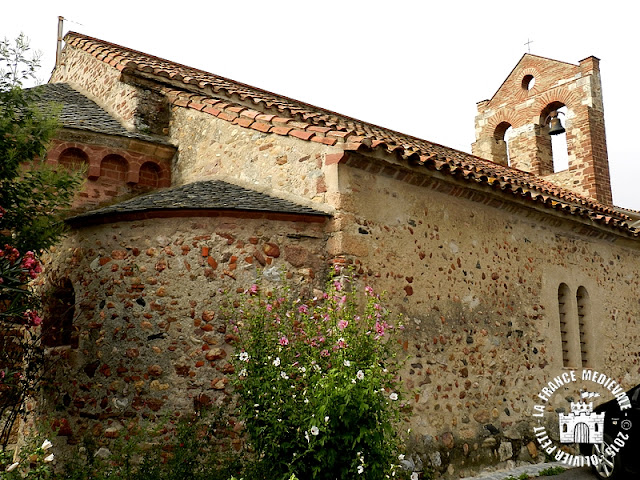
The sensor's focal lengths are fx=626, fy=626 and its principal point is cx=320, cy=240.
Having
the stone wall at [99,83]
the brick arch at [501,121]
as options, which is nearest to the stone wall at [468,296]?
the stone wall at [99,83]

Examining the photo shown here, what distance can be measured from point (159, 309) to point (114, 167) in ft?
9.95

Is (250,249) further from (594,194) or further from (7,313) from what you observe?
(594,194)

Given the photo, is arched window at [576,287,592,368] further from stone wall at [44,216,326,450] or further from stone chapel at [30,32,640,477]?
stone wall at [44,216,326,450]

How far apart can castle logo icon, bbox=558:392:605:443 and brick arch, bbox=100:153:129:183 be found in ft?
23.6

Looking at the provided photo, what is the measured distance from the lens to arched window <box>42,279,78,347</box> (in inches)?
294

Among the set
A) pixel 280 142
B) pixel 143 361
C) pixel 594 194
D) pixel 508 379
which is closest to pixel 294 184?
pixel 280 142

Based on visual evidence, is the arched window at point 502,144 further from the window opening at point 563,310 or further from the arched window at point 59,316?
the arched window at point 59,316

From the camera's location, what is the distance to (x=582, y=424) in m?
8.88

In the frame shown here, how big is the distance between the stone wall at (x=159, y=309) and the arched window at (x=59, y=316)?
0.22 m

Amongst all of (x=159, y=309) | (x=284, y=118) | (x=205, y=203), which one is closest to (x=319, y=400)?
(x=159, y=309)

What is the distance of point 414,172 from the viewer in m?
7.84

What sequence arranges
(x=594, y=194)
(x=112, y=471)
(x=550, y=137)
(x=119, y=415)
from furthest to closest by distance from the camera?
(x=550, y=137) → (x=594, y=194) → (x=119, y=415) → (x=112, y=471)

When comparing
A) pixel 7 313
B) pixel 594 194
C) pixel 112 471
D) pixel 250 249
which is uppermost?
pixel 594 194

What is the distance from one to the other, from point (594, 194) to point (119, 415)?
1230 centimetres
